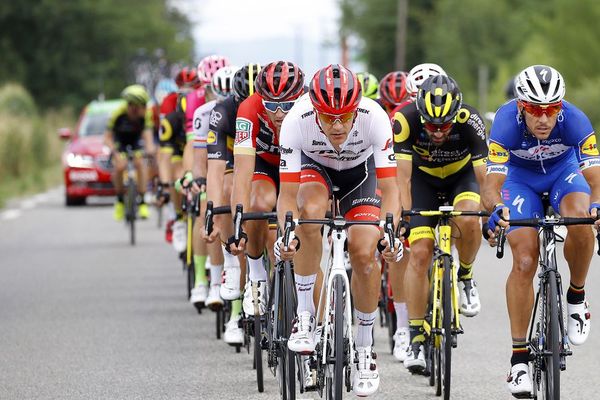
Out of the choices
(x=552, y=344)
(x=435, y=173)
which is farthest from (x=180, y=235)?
(x=552, y=344)

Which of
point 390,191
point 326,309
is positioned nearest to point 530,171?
point 390,191

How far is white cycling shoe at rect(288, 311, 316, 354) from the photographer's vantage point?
8.12 meters

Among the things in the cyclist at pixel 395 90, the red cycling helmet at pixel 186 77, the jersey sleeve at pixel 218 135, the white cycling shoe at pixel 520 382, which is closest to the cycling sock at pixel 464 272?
the jersey sleeve at pixel 218 135

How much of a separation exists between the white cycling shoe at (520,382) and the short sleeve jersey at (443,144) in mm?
1909

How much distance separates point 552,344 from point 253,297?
8.31ft

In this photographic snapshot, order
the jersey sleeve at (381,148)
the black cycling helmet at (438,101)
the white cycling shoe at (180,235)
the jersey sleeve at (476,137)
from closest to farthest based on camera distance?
the jersey sleeve at (381,148), the black cycling helmet at (438,101), the jersey sleeve at (476,137), the white cycling shoe at (180,235)

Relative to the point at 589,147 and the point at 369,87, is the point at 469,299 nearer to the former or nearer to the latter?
the point at 589,147

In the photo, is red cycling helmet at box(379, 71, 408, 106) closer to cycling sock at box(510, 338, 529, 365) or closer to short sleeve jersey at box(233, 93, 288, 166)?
short sleeve jersey at box(233, 93, 288, 166)

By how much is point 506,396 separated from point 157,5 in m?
82.3

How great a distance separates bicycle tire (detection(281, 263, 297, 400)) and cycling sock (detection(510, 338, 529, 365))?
1.20 meters

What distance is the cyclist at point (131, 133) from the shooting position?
2005cm

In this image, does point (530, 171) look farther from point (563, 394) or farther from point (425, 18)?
point (425, 18)

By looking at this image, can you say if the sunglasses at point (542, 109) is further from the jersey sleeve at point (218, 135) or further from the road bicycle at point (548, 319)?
the jersey sleeve at point (218, 135)

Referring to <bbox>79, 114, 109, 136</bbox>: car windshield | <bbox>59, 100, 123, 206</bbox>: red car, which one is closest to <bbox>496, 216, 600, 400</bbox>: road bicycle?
<bbox>59, 100, 123, 206</bbox>: red car
